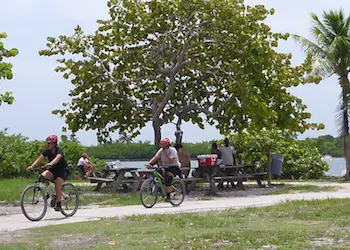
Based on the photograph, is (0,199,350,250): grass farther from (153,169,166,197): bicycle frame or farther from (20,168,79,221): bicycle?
(153,169,166,197): bicycle frame

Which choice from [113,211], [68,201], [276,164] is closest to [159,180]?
[113,211]

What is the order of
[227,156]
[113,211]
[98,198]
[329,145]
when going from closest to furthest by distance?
1. [113,211]
2. [98,198]
3. [227,156]
4. [329,145]

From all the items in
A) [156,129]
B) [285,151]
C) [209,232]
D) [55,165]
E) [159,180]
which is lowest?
[209,232]

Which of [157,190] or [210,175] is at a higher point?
[210,175]

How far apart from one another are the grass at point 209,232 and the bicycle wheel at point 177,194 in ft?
10.5

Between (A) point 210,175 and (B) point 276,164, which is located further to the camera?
(B) point 276,164

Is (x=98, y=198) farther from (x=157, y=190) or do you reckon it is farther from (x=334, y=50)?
(x=334, y=50)

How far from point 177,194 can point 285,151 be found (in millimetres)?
12901

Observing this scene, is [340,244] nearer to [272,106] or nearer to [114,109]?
[272,106]

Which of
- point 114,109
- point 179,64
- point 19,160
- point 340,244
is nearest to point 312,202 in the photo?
point 340,244

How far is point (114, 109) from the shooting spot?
23734 mm

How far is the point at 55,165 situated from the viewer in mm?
14195

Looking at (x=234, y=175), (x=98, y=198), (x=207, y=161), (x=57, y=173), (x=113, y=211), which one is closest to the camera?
(x=57, y=173)

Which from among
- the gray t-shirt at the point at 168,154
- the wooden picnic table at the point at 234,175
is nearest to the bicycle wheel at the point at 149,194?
the gray t-shirt at the point at 168,154
